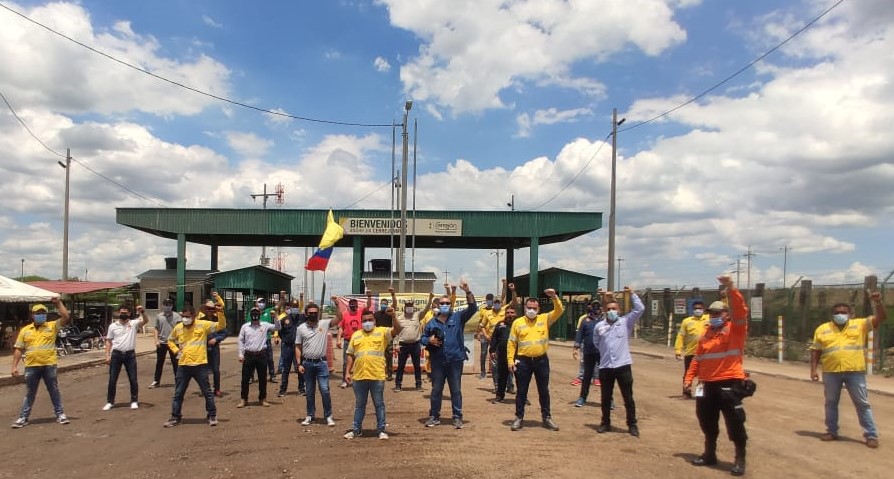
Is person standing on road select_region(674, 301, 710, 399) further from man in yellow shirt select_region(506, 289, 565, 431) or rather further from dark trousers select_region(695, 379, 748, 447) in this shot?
dark trousers select_region(695, 379, 748, 447)

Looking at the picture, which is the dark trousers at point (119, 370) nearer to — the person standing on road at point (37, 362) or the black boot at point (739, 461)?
the person standing on road at point (37, 362)

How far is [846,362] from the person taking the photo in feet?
27.3

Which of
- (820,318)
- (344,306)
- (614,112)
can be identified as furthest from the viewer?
(614,112)

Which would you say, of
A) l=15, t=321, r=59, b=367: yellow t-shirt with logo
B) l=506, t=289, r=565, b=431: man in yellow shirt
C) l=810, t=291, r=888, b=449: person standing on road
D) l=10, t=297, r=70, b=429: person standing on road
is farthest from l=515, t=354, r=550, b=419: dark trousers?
l=15, t=321, r=59, b=367: yellow t-shirt with logo

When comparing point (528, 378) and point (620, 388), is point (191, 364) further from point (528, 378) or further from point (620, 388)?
point (620, 388)

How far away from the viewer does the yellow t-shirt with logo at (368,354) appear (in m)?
8.37

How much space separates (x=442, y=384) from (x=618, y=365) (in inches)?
96.2

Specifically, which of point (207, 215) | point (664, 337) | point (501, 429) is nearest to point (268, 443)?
point (501, 429)

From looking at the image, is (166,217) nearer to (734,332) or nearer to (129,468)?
(129,468)

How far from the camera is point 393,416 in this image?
32.7ft

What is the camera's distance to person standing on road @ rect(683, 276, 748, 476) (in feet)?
22.1

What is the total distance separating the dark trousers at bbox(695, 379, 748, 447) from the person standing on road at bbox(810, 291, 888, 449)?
2.34m

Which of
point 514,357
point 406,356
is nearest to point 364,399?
point 514,357

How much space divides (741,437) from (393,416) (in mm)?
5071
